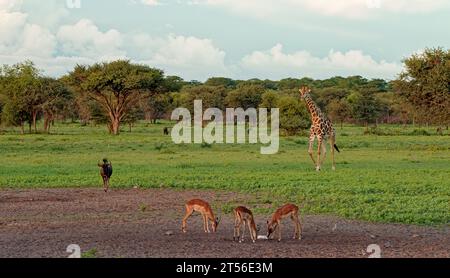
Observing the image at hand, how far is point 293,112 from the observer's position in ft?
170

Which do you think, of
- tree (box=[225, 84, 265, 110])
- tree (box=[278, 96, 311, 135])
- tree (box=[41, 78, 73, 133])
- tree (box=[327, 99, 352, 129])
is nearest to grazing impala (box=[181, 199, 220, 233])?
tree (box=[278, 96, 311, 135])

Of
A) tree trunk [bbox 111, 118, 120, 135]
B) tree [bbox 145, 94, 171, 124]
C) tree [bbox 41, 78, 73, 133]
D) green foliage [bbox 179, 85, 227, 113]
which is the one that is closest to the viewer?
tree trunk [bbox 111, 118, 120, 135]

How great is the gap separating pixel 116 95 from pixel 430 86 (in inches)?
1155

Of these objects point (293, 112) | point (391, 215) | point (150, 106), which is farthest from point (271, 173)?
point (150, 106)

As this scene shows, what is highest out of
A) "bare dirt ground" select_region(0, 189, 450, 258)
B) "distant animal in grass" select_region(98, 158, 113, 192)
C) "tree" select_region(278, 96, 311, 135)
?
"tree" select_region(278, 96, 311, 135)

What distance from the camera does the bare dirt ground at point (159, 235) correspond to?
382 inches

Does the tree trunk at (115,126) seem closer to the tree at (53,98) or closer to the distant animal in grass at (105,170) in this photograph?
the tree at (53,98)

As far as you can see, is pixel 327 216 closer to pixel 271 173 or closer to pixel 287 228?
pixel 287 228

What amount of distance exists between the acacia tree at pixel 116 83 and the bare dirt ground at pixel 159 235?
39.9 meters

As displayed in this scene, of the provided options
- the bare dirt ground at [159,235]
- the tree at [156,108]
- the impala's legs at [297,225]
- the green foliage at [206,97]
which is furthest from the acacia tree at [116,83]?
the impala's legs at [297,225]

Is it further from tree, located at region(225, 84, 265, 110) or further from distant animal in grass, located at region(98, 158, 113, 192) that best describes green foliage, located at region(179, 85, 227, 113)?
distant animal in grass, located at region(98, 158, 113, 192)

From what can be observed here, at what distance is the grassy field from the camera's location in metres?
14.5

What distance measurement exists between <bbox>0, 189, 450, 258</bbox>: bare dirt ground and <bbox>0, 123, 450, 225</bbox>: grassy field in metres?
1.53
